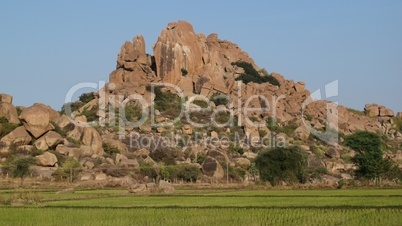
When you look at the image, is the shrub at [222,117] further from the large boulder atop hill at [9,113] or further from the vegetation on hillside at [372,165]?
the large boulder atop hill at [9,113]

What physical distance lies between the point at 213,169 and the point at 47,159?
16194 mm

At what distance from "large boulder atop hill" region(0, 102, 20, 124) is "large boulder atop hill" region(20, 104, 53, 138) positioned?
3.26 meters

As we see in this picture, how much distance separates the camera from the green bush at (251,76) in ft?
394

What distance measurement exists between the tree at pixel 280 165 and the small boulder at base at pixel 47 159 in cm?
1852

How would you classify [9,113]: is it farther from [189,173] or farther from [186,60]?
[186,60]

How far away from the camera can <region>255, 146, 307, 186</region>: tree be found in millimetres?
58000

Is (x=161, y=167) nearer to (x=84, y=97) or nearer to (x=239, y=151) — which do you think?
(x=239, y=151)

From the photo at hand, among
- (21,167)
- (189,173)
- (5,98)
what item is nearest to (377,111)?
(189,173)

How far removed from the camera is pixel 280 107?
349 feet

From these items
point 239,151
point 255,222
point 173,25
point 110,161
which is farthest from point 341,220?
point 173,25

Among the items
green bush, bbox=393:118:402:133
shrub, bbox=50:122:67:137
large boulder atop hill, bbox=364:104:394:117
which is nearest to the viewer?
shrub, bbox=50:122:67:137

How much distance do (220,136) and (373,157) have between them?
99.5ft

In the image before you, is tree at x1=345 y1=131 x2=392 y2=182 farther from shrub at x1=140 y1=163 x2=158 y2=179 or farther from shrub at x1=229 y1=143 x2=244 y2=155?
shrub at x1=229 y1=143 x2=244 y2=155

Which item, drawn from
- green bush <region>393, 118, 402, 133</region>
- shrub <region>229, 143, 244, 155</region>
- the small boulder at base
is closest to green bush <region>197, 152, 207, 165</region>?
shrub <region>229, 143, 244, 155</region>
